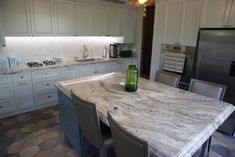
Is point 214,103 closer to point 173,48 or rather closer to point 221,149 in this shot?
point 221,149

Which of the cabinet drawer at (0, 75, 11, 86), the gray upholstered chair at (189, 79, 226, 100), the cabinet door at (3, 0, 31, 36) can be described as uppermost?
the cabinet door at (3, 0, 31, 36)

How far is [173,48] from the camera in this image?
3.62m

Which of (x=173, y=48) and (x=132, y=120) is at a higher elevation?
(x=173, y=48)

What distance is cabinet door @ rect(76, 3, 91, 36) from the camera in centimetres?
366

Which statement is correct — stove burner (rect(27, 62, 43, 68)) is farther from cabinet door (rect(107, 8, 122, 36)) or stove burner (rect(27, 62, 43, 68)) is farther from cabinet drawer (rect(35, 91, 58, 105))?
cabinet door (rect(107, 8, 122, 36))

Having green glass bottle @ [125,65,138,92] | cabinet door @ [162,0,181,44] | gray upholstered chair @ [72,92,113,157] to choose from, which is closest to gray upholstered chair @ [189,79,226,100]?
green glass bottle @ [125,65,138,92]

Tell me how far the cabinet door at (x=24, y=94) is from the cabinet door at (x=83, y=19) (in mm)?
1556

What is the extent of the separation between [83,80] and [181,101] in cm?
134

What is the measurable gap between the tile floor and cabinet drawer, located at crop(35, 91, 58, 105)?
0.99 ft

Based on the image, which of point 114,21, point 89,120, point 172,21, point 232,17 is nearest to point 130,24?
point 114,21

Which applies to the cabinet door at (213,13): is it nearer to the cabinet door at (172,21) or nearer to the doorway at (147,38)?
the cabinet door at (172,21)

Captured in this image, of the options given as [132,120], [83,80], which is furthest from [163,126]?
[83,80]

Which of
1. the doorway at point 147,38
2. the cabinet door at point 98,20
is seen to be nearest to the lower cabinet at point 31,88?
the cabinet door at point 98,20

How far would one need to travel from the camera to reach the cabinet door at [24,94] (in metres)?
3.02
